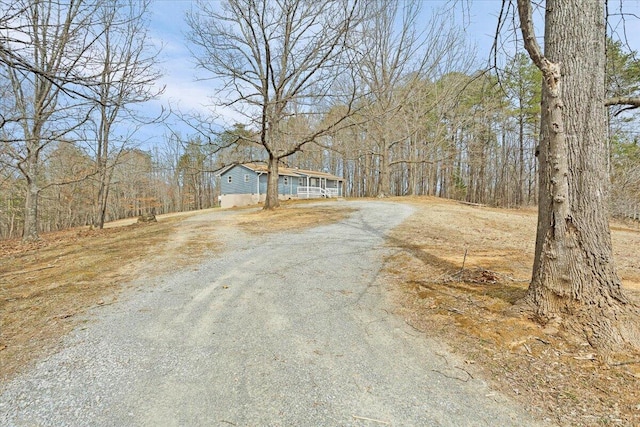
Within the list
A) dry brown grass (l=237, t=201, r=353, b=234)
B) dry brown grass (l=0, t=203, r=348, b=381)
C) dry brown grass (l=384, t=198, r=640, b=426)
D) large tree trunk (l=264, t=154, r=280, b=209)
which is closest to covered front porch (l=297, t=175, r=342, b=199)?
large tree trunk (l=264, t=154, r=280, b=209)

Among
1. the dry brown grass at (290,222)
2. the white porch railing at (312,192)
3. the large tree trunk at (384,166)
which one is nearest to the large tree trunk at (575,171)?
the dry brown grass at (290,222)

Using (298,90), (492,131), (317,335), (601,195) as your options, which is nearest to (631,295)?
(601,195)

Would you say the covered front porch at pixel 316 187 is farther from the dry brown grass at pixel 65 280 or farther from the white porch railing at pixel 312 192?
the dry brown grass at pixel 65 280

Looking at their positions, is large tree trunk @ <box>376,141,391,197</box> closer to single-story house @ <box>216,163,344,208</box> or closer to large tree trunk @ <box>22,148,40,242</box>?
single-story house @ <box>216,163,344,208</box>

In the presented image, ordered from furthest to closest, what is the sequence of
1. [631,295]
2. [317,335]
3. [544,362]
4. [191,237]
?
[191,237] → [631,295] → [317,335] → [544,362]

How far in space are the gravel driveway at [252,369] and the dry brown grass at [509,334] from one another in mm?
224

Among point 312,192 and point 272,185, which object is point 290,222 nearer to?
point 272,185

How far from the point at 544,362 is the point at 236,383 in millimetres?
2318

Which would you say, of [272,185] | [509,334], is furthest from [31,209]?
[509,334]

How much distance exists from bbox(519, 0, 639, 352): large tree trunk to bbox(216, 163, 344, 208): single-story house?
72.9 ft

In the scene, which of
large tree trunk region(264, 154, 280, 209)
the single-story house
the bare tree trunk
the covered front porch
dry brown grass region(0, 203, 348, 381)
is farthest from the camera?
the covered front porch

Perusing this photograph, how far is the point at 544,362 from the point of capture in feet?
7.38

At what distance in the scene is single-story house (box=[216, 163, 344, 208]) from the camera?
2464cm

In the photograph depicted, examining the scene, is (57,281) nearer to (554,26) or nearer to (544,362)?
(544,362)
